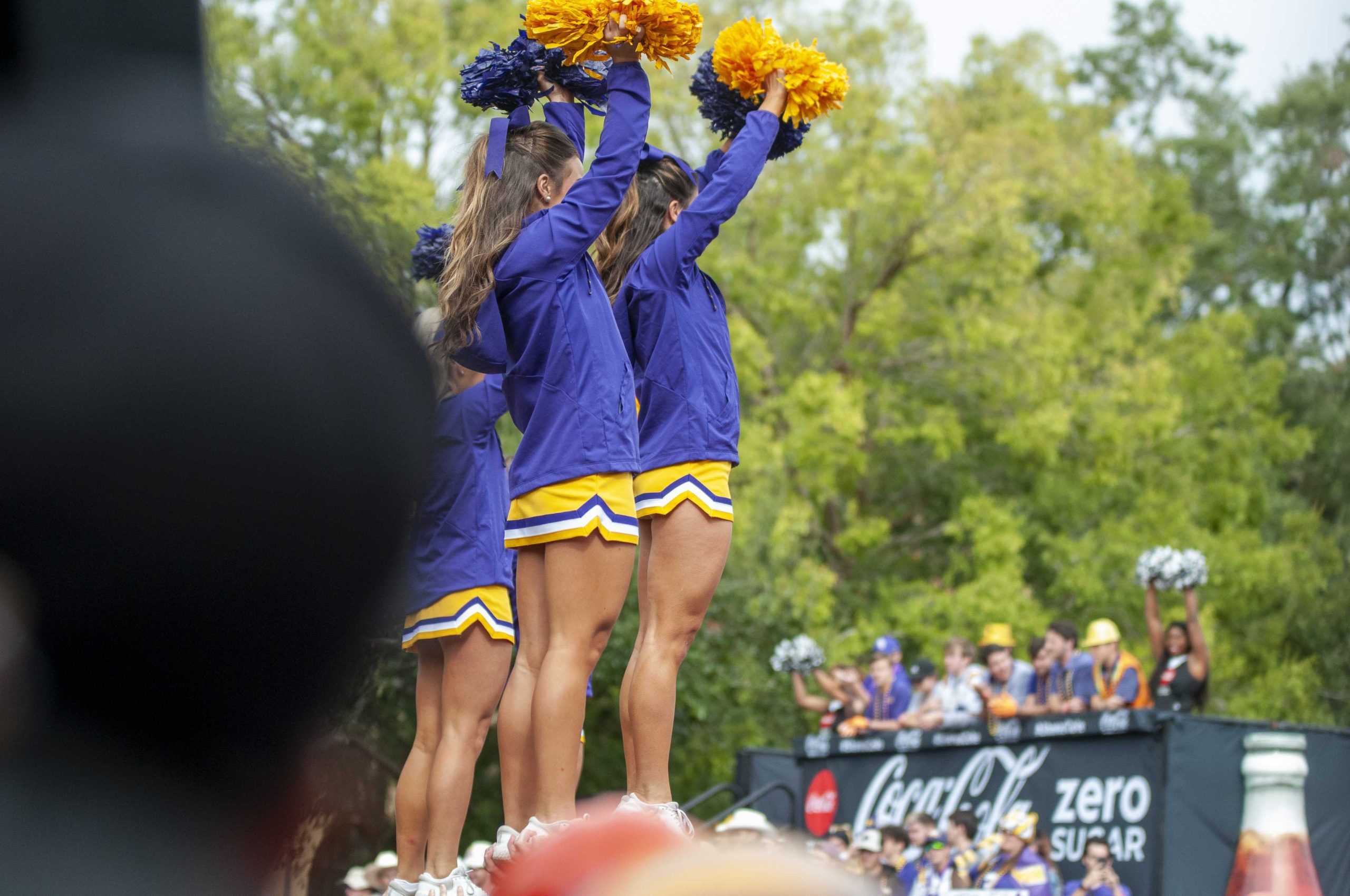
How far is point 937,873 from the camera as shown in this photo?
9.50 meters

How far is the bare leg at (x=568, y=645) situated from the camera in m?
3.75

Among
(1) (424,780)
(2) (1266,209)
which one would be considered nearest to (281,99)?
(1) (424,780)

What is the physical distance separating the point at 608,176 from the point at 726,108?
134 centimetres

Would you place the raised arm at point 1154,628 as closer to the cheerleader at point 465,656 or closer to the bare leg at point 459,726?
the cheerleader at point 465,656

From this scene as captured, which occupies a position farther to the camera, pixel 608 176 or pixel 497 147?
pixel 497 147

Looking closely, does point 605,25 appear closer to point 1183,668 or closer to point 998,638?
point 1183,668

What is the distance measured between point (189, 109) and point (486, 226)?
12.5 feet

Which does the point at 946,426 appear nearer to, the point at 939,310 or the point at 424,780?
the point at 939,310

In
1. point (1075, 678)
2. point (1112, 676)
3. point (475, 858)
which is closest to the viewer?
point (475, 858)

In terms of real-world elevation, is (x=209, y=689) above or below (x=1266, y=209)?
below

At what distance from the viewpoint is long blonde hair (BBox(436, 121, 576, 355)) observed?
4.15 metres

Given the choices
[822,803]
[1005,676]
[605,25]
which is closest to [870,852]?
[822,803]

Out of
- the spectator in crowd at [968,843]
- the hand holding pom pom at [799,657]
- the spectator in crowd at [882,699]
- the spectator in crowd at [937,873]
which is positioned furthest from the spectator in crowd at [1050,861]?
the hand holding pom pom at [799,657]

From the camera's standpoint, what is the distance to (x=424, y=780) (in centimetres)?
420
